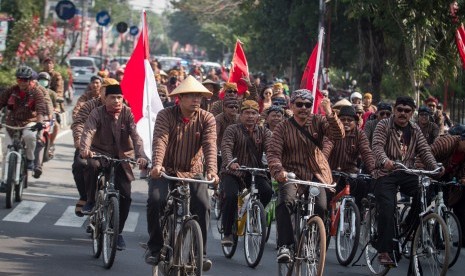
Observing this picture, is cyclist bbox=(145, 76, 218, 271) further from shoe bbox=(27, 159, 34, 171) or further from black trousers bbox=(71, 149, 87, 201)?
shoe bbox=(27, 159, 34, 171)

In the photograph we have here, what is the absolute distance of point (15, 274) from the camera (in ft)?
35.8

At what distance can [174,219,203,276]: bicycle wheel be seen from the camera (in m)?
9.38

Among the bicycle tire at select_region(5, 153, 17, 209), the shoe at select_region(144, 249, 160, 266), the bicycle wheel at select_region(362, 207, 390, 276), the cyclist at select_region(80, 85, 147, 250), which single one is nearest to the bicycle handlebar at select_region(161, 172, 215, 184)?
the shoe at select_region(144, 249, 160, 266)

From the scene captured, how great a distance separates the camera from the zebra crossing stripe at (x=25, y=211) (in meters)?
14.8

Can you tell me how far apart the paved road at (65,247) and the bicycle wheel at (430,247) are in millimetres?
1171

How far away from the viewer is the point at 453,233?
11.9 meters

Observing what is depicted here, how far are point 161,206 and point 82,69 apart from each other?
49342mm

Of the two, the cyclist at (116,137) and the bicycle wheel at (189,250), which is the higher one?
the cyclist at (116,137)

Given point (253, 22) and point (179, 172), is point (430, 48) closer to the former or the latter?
point (179, 172)

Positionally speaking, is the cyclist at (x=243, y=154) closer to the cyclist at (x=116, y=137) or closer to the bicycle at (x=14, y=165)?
the cyclist at (x=116, y=137)

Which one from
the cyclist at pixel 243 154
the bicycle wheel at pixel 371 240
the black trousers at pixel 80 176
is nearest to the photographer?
the bicycle wheel at pixel 371 240

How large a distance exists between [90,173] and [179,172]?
2.59 meters

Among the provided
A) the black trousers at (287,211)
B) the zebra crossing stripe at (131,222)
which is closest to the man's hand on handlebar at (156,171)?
the black trousers at (287,211)

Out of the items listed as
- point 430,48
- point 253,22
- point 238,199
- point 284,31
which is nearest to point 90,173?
point 238,199
